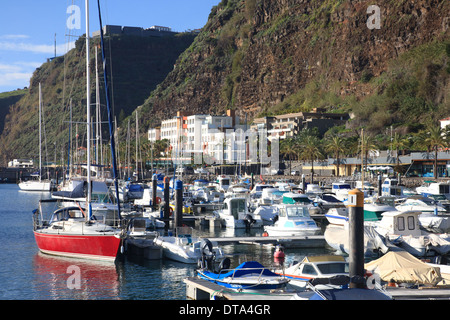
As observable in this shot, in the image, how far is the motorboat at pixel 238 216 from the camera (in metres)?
51.8

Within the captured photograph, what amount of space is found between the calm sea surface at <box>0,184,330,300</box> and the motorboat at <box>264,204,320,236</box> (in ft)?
7.71

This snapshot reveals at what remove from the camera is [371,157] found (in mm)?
112625

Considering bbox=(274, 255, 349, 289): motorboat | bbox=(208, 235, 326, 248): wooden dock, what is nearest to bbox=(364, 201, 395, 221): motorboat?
bbox=(208, 235, 326, 248): wooden dock

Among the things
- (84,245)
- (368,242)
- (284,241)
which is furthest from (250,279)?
(284,241)

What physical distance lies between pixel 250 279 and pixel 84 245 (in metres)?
13.4

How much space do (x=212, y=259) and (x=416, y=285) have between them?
10992 mm

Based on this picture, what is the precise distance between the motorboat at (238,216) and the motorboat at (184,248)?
15.5 metres

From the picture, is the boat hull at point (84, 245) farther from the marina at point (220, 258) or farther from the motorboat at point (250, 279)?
the motorboat at point (250, 279)

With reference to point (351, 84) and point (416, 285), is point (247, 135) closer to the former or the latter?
point (351, 84)

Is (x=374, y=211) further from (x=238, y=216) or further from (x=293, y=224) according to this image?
(x=238, y=216)

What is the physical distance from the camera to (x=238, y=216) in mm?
52500

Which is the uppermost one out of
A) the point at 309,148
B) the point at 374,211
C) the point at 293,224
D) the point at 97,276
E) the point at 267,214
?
the point at 309,148

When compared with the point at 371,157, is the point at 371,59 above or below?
A: above
